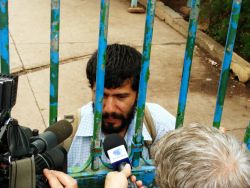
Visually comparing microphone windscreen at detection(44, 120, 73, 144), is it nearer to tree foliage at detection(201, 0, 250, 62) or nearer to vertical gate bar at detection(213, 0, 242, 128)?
vertical gate bar at detection(213, 0, 242, 128)

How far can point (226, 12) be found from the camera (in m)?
5.63

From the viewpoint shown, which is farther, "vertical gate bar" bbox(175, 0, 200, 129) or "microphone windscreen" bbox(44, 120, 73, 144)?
"vertical gate bar" bbox(175, 0, 200, 129)

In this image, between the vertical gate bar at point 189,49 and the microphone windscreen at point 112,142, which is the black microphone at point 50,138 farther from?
the vertical gate bar at point 189,49

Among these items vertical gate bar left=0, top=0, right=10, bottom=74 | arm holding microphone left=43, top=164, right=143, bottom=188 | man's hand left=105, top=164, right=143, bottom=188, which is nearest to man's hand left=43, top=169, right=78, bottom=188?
arm holding microphone left=43, top=164, right=143, bottom=188

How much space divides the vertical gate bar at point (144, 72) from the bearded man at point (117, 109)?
0.18 meters

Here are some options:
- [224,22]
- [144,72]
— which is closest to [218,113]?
[144,72]

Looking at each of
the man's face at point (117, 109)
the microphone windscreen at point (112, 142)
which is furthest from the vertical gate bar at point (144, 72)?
the man's face at point (117, 109)

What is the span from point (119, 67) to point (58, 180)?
765 millimetres

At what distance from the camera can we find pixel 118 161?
187 centimetres

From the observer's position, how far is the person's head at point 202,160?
141cm

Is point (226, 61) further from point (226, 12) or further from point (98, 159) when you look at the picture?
point (226, 12)

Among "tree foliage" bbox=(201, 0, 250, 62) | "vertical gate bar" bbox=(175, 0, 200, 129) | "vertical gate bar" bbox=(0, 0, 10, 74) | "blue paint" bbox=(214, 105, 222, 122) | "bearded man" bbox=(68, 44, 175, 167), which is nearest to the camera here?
"vertical gate bar" bbox=(0, 0, 10, 74)

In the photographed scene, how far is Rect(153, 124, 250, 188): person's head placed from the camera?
141cm

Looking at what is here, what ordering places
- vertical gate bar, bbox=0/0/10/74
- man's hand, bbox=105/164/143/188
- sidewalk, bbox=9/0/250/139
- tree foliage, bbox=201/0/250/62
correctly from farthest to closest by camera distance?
tree foliage, bbox=201/0/250/62, sidewalk, bbox=9/0/250/139, man's hand, bbox=105/164/143/188, vertical gate bar, bbox=0/0/10/74
